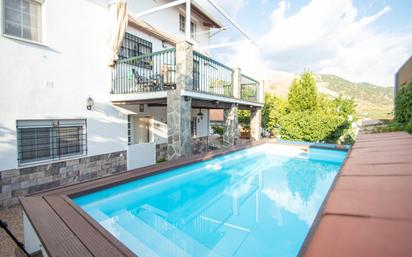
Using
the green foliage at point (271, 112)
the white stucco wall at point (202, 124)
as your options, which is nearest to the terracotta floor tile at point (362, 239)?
the white stucco wall at point (202, 124)

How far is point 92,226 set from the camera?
308 centimetres

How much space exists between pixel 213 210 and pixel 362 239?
4474mm

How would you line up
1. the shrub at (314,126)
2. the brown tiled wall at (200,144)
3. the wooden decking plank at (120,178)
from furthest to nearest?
1. the brown tiled wall at (200,144)
2. the shrub at (314,126)
3. the wooden decking plank at (120,178)

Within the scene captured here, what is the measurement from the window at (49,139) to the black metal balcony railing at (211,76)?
4590mm

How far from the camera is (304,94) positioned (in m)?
15.0

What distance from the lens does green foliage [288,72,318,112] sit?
14.9m

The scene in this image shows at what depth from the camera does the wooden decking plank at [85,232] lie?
2.52 m

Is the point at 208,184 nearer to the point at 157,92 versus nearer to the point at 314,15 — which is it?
the point at 157,92

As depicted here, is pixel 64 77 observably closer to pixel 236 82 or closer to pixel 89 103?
pixel 89 103

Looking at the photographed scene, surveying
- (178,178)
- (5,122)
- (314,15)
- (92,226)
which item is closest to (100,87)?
(5,122)

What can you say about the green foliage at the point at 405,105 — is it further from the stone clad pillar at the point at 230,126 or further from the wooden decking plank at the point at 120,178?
the stone clad pillar at the point at 230,126

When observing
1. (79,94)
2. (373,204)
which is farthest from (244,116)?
(373,204)

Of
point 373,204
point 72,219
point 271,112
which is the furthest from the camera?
point 271,112

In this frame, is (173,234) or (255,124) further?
(255,124)
